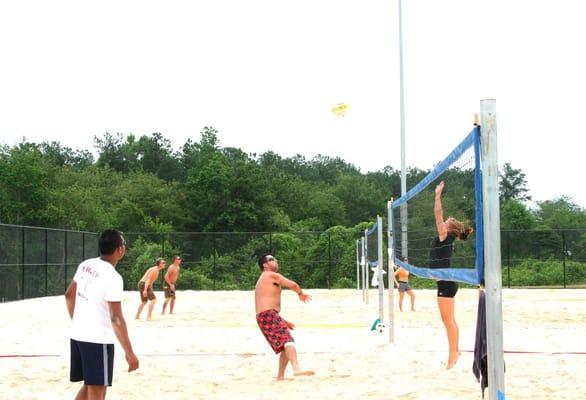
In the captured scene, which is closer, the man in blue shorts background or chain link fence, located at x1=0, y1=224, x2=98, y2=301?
the man in blue shorts background

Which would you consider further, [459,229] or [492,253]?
[459,229]

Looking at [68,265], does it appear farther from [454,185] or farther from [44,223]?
[454,185]

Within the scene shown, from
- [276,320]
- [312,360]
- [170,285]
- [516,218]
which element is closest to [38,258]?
[170,285]

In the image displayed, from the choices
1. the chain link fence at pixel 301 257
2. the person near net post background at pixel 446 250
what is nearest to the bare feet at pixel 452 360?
the person near net post background at pixel 446 250

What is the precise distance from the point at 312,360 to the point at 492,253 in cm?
560

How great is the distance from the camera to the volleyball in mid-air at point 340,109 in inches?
806

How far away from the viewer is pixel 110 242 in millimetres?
5258

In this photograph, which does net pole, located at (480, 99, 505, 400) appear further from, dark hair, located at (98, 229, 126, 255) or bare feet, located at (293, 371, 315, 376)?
bare feet, located at (293, 371, 315, 376)

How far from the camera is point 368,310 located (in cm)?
1931

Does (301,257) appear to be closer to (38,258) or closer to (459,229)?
(38,258)

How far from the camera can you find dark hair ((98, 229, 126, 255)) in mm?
5242

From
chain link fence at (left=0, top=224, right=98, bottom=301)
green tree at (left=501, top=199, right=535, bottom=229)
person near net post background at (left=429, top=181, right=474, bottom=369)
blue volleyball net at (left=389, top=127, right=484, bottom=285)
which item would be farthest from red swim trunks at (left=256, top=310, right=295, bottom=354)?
green tree at (left=501, top=199, right=535, bottom=229)

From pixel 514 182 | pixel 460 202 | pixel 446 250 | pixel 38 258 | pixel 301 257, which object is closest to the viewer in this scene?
pixel 460 202

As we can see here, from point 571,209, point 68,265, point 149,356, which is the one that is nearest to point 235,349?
point 149,356
